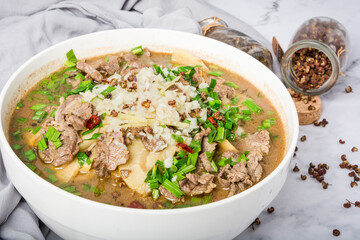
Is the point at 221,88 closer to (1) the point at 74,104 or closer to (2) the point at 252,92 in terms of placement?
(2) the point at 252,92

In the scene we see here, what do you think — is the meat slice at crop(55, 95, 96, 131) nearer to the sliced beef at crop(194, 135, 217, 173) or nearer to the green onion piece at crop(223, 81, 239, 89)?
the sliced beef at crop(194, 135, 217, 173)

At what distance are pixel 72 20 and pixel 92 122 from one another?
2.42m

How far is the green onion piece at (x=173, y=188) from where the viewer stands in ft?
10.1

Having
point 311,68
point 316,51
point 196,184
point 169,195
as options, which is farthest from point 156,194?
point 316,51

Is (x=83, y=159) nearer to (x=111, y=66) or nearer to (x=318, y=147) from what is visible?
(x=111, y=66)

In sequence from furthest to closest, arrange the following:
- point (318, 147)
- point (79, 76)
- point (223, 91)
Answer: point (318, 147) → point (79, 76) → point (223, 91)

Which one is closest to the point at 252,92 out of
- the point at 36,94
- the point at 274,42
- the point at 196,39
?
the point at 196,39

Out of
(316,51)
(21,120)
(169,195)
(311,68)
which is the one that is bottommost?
(311,68)

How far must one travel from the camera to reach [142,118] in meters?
3.41

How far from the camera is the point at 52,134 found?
133 inches

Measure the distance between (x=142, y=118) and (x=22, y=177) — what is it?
102cm

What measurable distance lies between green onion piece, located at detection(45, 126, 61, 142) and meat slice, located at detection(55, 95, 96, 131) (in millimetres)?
91

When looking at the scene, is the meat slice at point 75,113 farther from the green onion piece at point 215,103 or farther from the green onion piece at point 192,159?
the green onion piece at point 215,103

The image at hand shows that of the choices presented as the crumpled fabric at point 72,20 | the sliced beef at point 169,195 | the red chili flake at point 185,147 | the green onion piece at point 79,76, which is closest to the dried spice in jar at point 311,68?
the crumpled fabric at point 72,20
